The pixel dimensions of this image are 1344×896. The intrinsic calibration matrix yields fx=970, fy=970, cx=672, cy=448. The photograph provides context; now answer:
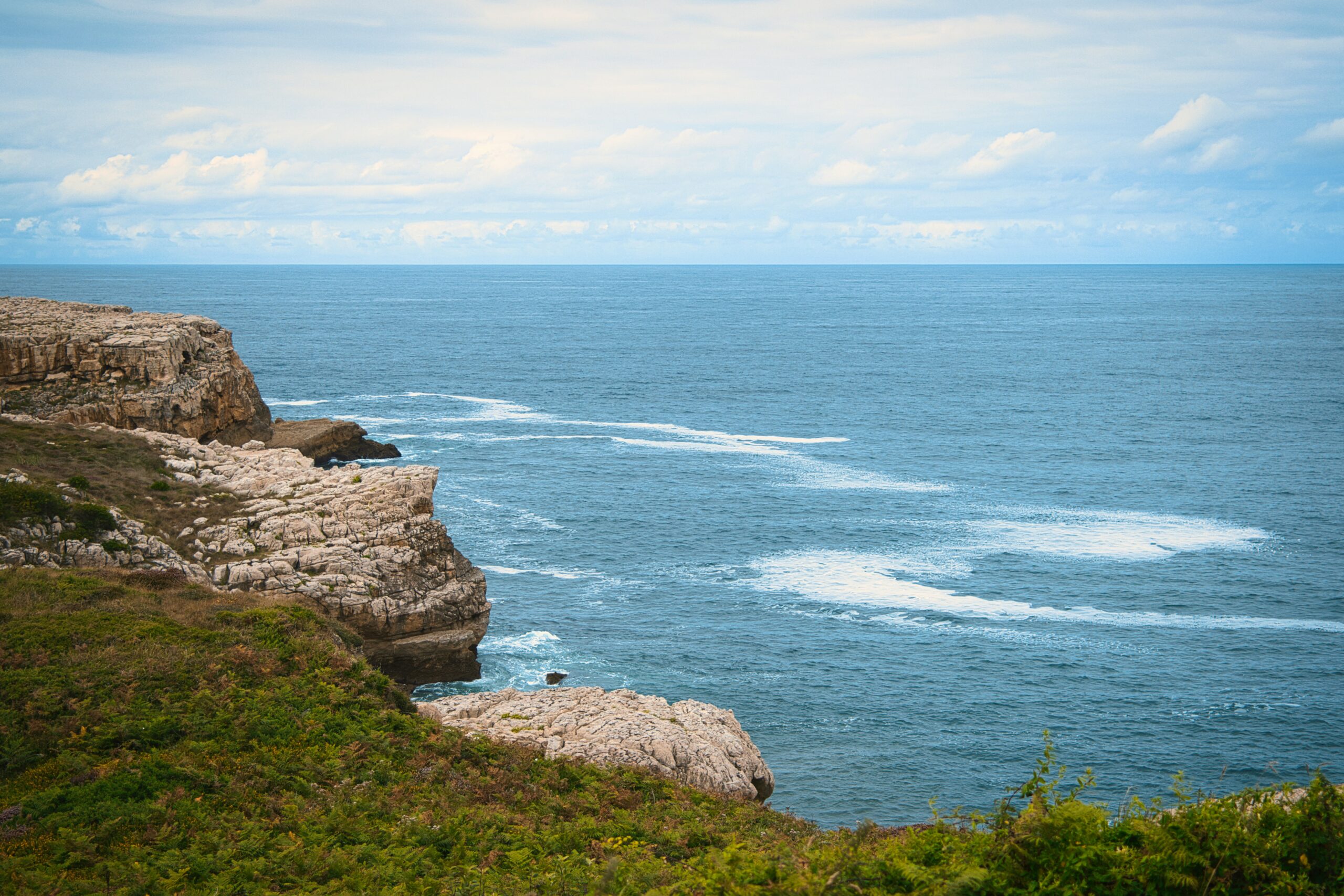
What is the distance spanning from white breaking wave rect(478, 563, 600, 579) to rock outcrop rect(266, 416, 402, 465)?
82.3 ft

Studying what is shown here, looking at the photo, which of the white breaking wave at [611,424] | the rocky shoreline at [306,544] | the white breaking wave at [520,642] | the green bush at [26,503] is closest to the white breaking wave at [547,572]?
the white breaking wave at [520,642]

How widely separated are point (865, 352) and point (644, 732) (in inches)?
5300

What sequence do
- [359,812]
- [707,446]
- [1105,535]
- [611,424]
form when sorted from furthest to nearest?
[611,424], [707,446], [1105,535], [359,812]

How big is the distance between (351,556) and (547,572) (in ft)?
63.9

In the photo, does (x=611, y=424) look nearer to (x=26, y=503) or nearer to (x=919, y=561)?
(x=919, y=561)

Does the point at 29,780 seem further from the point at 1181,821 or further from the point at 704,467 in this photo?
the point at 704,467

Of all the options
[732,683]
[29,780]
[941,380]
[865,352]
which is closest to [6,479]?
[29,780]

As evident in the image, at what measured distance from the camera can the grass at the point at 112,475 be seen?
3797cm

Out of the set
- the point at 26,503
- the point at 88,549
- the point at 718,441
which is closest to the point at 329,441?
the point at 718,441

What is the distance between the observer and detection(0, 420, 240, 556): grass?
3797cm

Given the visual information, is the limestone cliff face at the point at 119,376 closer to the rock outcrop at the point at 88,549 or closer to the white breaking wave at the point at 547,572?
the white breaking wave at the point at 547,572

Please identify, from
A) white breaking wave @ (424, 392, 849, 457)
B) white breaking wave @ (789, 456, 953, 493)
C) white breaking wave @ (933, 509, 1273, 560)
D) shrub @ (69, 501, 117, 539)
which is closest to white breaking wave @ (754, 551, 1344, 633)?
white breaking wave @ (933, 509, 1273, 560)

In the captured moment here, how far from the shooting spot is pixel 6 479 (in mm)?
36312

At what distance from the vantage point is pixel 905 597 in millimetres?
53062
